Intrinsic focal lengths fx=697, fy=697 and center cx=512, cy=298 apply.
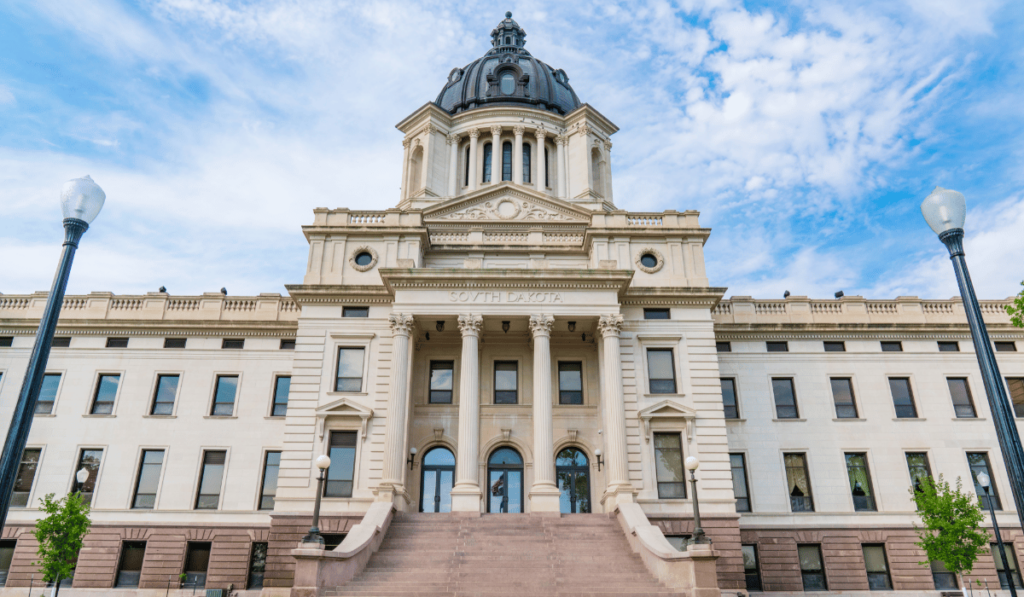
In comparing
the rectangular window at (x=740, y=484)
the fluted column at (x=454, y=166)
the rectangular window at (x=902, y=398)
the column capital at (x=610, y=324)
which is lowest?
the rectangular window at (x=740, y=484)

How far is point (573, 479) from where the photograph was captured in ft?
96.4

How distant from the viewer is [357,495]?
2722 centimetres

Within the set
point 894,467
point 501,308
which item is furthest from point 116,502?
point 894,467

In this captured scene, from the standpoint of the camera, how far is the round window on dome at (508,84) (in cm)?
5131

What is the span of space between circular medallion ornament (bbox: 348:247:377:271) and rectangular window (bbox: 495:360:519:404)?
735 centimetres

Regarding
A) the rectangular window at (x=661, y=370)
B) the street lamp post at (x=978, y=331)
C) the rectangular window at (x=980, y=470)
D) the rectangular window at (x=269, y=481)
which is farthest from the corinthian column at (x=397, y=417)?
the rectangular window at (x=980, y=470)

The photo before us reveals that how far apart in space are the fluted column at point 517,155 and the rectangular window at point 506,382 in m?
18.8

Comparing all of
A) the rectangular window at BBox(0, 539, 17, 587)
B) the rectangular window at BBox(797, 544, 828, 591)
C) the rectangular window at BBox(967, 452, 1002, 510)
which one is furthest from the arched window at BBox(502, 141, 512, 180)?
the rectangular window at BBox(0, 539, 17, 587)

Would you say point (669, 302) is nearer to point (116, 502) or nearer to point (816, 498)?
point (816, 498)

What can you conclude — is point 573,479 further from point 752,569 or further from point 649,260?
point 649,260

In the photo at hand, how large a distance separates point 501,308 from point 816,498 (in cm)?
1627

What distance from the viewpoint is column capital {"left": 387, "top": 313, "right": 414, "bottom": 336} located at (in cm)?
2861

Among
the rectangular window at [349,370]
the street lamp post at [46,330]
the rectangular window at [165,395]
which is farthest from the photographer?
the rectangular window at [165,395]

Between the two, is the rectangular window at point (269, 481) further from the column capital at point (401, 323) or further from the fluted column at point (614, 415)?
the fluted column at point (614, 415)
